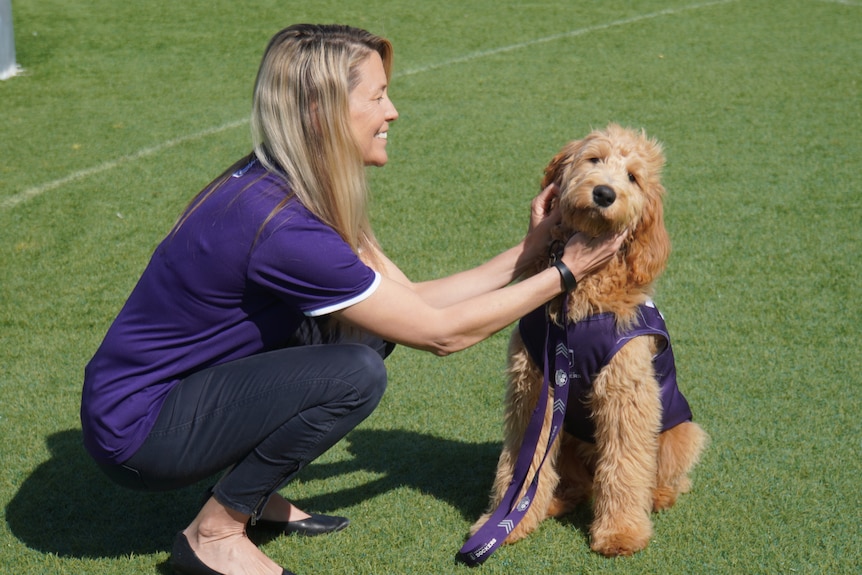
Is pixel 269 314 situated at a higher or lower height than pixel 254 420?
higher

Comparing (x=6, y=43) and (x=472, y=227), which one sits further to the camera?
(x=6, y=43)

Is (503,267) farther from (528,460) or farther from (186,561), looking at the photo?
(186,561)

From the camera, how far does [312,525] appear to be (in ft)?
10.5

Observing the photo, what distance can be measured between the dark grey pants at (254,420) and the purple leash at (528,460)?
570 millimetres

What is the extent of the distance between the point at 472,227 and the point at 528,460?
9.34 feet

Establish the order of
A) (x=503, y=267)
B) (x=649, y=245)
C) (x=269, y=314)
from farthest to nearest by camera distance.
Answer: (x=503, y=267) → (x=649, y=245) → (x=269, y=314)

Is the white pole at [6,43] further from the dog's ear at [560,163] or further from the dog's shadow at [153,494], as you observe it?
the dog's ear at [560,163]

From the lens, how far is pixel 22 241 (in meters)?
5.61

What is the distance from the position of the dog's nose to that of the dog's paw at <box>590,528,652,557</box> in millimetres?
1086

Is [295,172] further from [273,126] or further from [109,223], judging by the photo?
[109,223]

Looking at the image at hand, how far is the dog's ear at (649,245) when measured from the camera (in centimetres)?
292

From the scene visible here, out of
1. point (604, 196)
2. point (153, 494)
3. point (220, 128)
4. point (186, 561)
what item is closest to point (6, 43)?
point (220, 128)

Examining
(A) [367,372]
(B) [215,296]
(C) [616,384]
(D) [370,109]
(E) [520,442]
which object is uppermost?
(D) [370,109]

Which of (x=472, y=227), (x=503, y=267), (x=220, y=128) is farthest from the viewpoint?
(x=220, y=128)
